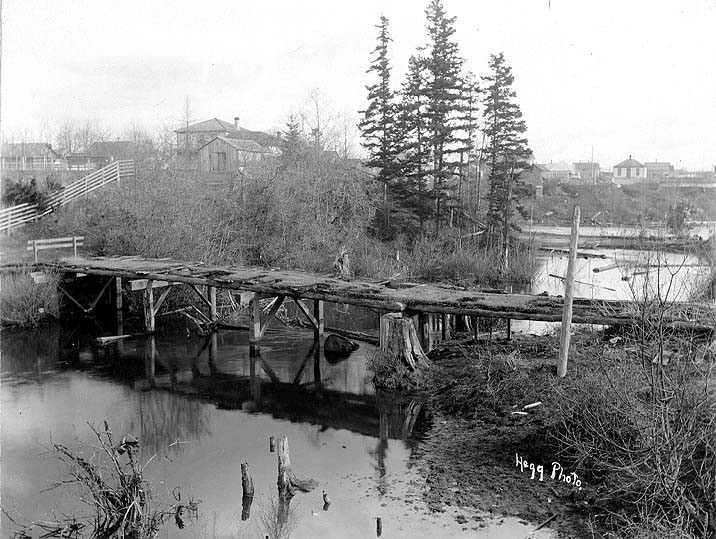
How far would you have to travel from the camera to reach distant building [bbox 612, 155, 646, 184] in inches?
2611

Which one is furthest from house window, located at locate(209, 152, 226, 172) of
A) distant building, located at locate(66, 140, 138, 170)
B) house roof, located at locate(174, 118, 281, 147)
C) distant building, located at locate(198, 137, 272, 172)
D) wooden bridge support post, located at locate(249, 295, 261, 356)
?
wooden bridge support post, located at locate(249, 295, 261, 356)

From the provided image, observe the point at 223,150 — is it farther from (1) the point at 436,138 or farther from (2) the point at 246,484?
(2) the point at 246,484

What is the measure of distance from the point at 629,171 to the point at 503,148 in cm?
3708

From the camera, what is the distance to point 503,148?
3972 cm

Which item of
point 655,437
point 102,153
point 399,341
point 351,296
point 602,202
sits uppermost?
point 102,153

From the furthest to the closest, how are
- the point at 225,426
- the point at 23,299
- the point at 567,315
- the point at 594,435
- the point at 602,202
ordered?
the point at 602,202 → the point at 23,299 → the point at 225,426 → the point at 567,315 → the point at 594,435

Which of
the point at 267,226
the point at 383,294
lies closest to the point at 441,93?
the point at 267,226

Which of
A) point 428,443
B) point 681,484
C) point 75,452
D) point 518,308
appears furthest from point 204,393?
point 681,484

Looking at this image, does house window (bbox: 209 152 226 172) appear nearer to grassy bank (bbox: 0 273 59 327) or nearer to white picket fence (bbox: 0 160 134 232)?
white picket fence (bbox: 0 160 134 232)

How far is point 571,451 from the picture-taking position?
33.9 ft

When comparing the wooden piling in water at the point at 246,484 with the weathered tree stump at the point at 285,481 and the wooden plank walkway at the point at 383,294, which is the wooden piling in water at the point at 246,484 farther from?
the wooden plank walkway at the point at 383,294

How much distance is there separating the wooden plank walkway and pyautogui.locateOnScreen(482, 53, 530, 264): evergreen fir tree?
21.4 meters

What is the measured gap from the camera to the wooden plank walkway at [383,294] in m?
13.4

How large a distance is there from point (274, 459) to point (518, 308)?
5.93m
